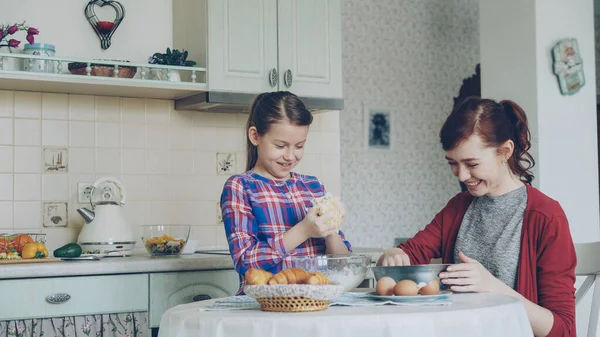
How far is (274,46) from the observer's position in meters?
3.34

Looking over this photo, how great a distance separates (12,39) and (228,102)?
2.77ft

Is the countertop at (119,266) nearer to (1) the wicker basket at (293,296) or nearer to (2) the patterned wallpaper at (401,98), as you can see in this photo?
(1) the wicker basket at (293,296)

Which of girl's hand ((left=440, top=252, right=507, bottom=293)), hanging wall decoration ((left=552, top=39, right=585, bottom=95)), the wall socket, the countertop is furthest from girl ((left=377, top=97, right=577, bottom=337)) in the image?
hanging wall decoration ((left=552, top=39, right=585, bottom=95))

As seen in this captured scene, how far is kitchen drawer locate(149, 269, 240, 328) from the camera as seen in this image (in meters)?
2.82

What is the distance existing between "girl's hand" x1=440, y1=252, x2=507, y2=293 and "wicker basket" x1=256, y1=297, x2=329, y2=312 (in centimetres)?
40

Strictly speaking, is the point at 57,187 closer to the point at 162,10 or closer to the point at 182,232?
the point at 182,232

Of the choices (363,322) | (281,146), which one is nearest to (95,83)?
(281,146)

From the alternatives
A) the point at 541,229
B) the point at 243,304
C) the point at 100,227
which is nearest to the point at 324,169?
the point at 100,227

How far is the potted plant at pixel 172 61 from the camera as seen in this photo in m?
3.20

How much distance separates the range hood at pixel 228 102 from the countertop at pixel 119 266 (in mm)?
614

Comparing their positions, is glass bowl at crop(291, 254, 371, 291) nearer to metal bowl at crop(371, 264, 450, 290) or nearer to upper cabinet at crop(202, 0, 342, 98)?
metal bowl at crop(371, 264, 450, 290)

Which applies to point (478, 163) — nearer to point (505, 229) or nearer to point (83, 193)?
point (505, 229)

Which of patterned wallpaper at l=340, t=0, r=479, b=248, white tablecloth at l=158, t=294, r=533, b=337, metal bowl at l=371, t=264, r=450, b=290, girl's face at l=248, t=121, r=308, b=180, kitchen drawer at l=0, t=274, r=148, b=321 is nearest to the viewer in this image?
white tablecloth at l=158, t=294, r=533, b=337

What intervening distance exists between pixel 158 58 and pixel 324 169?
0.92 m
